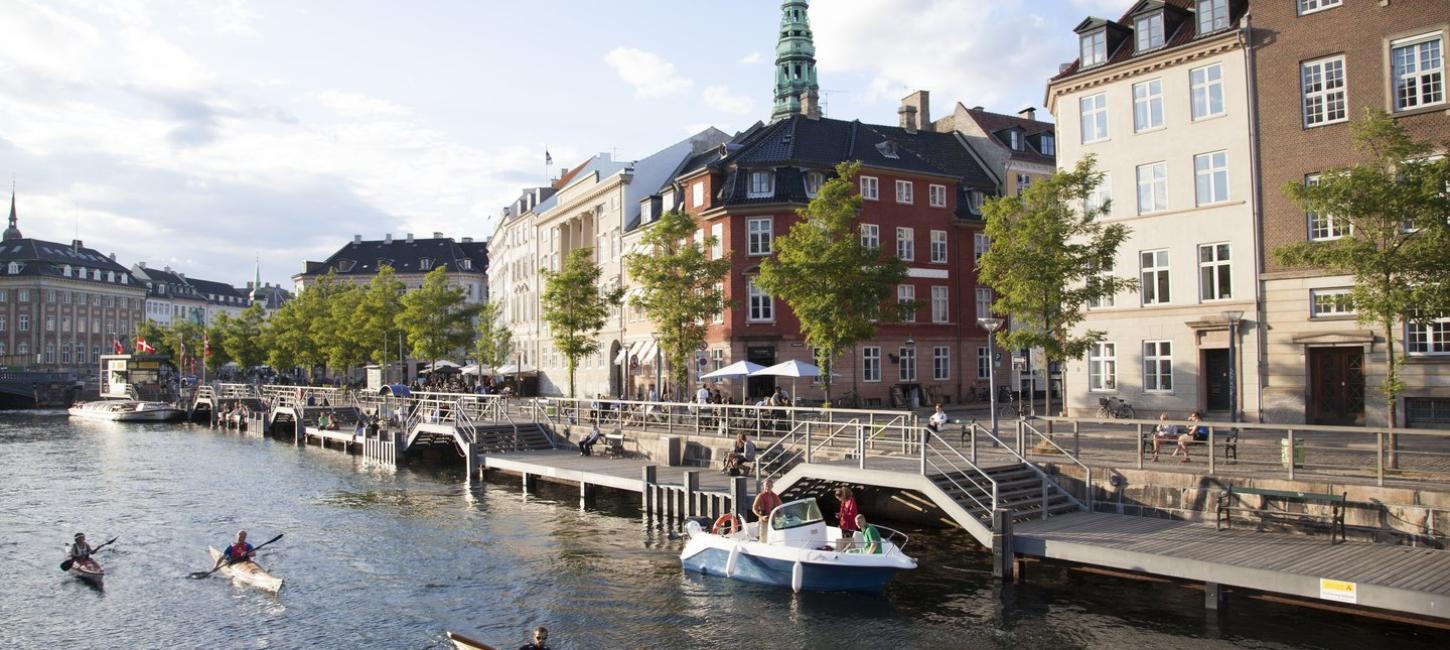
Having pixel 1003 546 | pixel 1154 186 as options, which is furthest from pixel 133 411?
pixel 1003 546

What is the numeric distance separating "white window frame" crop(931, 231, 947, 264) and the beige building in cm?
1673

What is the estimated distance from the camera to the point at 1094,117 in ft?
126

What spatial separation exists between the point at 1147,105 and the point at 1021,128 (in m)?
27.2

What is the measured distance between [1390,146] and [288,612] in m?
26.1

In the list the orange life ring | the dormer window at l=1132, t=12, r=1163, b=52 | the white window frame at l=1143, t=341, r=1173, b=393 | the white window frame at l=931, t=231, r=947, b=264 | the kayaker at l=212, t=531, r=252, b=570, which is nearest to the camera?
the orange life ring

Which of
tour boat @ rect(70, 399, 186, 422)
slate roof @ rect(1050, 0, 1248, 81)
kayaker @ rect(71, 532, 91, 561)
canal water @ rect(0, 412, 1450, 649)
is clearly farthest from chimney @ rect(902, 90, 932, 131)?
tour boat @ rect(70, 399, 186, 422)

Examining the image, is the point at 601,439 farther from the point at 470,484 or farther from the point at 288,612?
the point at 288,612

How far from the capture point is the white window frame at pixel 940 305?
55406 millimetres

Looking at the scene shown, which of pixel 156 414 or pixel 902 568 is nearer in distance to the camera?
pixel 902 568

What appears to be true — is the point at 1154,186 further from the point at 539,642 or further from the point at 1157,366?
the point at 539,642

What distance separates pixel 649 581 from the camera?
73.0ft

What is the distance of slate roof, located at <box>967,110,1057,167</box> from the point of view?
204ft

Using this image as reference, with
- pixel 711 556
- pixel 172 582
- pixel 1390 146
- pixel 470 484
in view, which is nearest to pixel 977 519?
pixel 711 556

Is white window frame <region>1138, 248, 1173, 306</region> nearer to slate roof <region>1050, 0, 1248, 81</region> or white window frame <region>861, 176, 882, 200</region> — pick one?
slate roof <region>1050, 0, 1248, 81</region>
